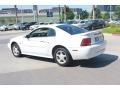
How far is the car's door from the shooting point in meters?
8.82

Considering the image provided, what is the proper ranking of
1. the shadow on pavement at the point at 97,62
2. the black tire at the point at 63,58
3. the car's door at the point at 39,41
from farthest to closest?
1. the car's door at the point at 39,41
2. the shadow on pavement at the point at 97,62
3. the black tire at the point at 63,58

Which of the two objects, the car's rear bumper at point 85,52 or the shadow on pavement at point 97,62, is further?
the shadow on pavement at point 97,62

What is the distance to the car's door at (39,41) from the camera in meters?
8.82

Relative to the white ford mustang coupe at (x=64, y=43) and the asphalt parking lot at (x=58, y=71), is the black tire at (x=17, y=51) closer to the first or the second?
the asphalt parking lot at (x=58, y=71)

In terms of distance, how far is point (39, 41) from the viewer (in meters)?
9.08

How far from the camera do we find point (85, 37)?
26.3ft

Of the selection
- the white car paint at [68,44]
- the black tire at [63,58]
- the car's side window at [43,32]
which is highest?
the car's side window at [43,32]

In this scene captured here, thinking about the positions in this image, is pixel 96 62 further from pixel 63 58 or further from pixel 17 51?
pixel 17 51

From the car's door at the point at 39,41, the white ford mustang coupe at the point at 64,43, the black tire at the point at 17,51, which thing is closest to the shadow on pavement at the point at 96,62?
the white ford mustang coupe at the point at 64,43

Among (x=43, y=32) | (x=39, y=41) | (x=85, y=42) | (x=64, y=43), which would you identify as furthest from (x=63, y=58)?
(x=43, y=32)

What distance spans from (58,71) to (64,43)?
3.31 ft

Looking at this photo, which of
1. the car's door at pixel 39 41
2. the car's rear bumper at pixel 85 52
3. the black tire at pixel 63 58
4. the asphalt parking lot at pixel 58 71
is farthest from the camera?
the car's door at pixel 39 41

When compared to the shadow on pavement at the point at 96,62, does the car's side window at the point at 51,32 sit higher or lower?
higher

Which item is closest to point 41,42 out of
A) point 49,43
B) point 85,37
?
point 49,43
